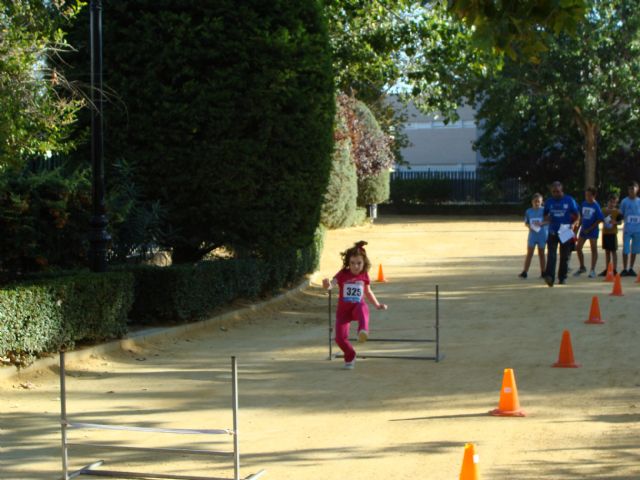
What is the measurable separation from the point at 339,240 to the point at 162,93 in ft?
55.4

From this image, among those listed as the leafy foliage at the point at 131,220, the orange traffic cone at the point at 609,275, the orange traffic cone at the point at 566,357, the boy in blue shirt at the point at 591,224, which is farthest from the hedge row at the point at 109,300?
the boy in blue shirt at the point at 591,224

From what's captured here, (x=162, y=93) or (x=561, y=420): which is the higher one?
(x=162, y=93)

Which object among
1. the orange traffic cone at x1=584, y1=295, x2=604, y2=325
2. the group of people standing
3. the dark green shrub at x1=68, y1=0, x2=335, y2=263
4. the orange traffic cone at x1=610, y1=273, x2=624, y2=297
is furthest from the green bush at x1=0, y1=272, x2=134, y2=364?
the group of people standing

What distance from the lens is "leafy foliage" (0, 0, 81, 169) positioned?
1004 cm

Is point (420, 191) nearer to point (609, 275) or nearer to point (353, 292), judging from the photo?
point (609, 275)

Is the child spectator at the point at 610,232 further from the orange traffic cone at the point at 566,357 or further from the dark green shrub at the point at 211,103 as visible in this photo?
the orange traffic cone at the point at 566,357

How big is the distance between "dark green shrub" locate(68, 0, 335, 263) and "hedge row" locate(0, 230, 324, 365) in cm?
93

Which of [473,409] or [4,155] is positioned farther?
[4,155]

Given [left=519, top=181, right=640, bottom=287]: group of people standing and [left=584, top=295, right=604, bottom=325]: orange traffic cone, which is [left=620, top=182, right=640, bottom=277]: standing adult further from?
[left=584, top=295, right=604, bottom=325]: orange traffic cone

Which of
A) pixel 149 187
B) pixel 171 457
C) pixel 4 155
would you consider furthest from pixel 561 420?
pixel 149 187

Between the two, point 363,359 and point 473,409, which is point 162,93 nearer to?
point 363,359

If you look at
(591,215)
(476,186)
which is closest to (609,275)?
(591,215)

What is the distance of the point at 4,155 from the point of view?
10.3m

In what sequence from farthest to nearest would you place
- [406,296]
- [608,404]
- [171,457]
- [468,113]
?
[468,113] < [406,296] < [608,404] < [171,457]
